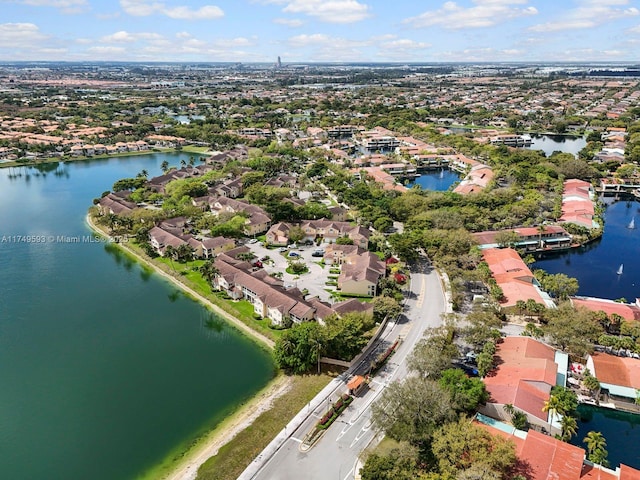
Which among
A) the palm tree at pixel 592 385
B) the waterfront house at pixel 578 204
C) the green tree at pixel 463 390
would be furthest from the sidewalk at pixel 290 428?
the waterfront house at pixel 578 204

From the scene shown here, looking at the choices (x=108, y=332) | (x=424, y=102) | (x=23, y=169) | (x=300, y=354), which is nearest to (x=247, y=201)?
(x=108, y=332)

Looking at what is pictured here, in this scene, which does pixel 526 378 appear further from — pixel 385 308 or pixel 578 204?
pixel 578 204

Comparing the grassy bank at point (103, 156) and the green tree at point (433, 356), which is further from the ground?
the grassy bank at point (103, 156)

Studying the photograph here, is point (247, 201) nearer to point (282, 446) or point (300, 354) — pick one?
point (300, 354)

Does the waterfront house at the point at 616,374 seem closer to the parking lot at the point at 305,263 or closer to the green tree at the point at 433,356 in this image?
the green tree at the point at 433,356

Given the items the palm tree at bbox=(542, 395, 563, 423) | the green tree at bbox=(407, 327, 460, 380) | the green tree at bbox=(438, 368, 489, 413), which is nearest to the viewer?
the green tree at bbox=(438, 368, 489, 413)

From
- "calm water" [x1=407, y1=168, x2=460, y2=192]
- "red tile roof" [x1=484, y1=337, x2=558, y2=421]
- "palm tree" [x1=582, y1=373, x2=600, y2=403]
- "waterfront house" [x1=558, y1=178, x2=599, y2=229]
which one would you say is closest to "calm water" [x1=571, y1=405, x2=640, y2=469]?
"palm tree" [x1=582, y1=373, x2=600, y2=403]

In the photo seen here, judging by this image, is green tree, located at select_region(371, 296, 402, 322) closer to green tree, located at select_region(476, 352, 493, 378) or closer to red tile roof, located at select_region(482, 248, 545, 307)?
green tree, located at select_region(476, 352, 493, 378)
